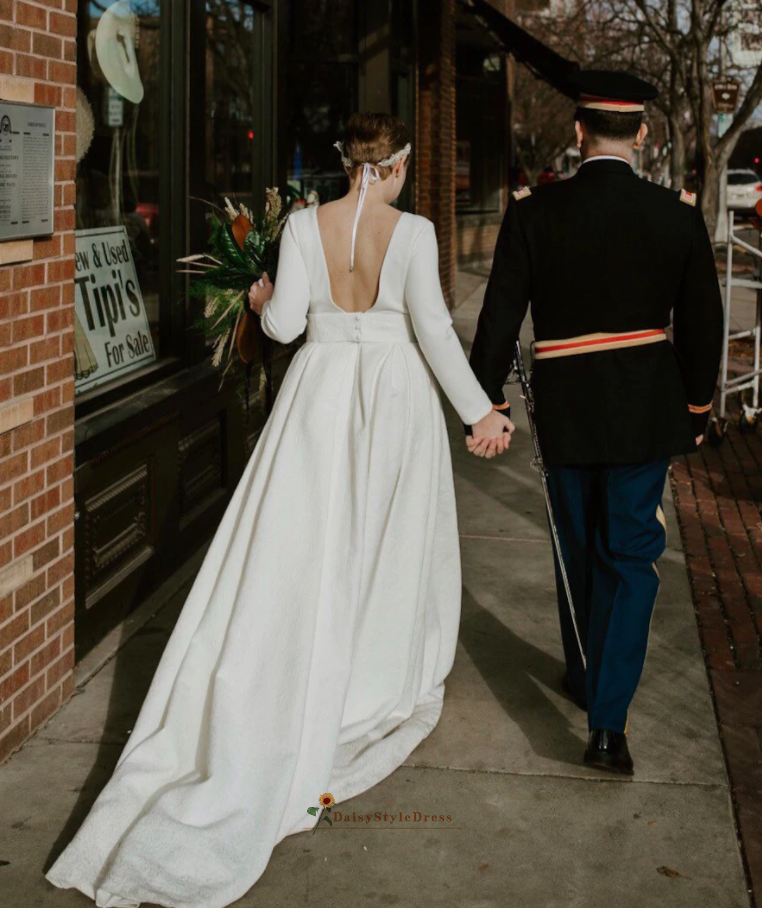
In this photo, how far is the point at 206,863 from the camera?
3.40 m

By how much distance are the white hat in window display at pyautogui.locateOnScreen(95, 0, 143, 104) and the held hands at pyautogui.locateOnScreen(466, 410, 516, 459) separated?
274 centimetres

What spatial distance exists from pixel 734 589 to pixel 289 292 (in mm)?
3080

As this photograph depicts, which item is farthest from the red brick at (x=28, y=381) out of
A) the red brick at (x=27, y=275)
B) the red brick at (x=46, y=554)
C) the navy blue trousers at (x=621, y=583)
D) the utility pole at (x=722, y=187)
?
the utility pole at (x=722, y=187)

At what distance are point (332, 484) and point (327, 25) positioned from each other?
327 inches

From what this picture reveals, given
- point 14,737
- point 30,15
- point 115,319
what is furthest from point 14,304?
point 115,319

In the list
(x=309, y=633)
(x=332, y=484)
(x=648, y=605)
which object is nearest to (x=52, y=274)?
(x=332, y=484)

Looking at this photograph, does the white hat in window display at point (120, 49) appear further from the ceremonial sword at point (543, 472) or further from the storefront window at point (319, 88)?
the storefront window at point (319, 88)

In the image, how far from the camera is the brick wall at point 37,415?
4012mm

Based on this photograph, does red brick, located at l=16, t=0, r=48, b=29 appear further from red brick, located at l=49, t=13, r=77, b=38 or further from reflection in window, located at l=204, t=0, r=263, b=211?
reflection in window, located at l=204, t=0, r=263, b=211

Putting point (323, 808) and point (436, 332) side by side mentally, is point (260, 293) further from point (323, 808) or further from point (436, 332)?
point (323, 808)

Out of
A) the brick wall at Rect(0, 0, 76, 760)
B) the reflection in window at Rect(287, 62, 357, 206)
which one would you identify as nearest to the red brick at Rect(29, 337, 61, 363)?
the brick wall at Rect(0, 0, 76, 760)

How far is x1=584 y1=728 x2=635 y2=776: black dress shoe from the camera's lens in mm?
4125

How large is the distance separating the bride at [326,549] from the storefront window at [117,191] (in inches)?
66.1

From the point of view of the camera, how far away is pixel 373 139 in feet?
12.9
